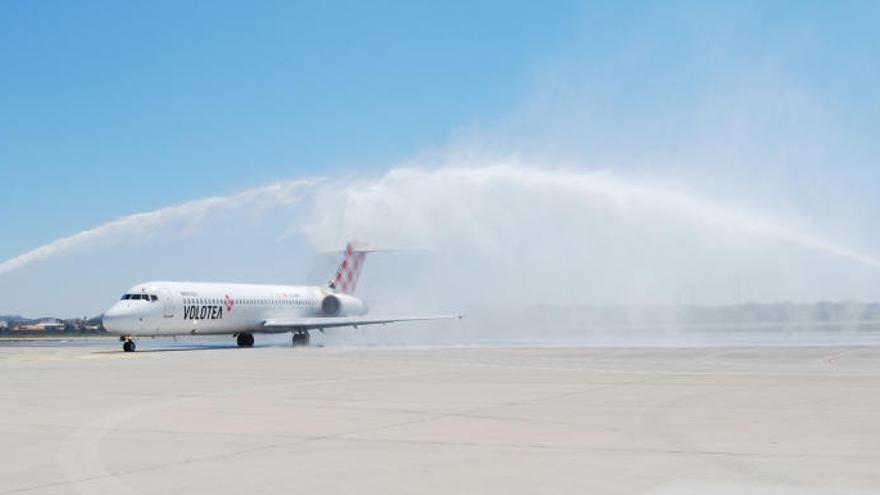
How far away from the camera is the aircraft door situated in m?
47.3

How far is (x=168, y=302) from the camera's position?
47.5 metres

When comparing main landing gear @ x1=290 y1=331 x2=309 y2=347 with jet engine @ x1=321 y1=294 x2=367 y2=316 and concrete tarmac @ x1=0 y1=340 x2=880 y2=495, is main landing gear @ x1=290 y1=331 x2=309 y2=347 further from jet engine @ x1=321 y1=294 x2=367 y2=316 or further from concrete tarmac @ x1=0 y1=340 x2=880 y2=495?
concrete tarmac @ x1=0 y1=340 x2=880 y2=495

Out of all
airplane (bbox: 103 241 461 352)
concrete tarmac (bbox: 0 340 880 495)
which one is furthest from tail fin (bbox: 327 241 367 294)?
concrete tarmac (bbox: 0 340 880 495)

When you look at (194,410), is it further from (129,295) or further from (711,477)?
(129,295)

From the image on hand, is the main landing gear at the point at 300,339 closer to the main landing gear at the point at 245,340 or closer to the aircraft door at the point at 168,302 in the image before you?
the main landing gear at the point at 245,340

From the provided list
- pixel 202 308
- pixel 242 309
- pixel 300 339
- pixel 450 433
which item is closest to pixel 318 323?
pixel 300 339

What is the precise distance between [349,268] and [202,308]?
16211 mm

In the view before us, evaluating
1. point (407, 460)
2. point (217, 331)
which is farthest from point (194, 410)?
point (217, 331)

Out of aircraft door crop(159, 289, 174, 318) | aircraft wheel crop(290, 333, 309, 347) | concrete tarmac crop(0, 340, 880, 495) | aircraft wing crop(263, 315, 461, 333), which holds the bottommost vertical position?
concrete tarmac crop(0, 340, 880, 495)

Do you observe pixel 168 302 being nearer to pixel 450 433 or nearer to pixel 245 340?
pixel 245 340

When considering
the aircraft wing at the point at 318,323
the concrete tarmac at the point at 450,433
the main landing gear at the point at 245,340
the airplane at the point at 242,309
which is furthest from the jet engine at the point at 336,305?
the concrete tarmac at the point at 450,433

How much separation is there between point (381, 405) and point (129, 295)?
33624 mm

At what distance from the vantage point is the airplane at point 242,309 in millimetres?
46031

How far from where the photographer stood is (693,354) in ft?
103
